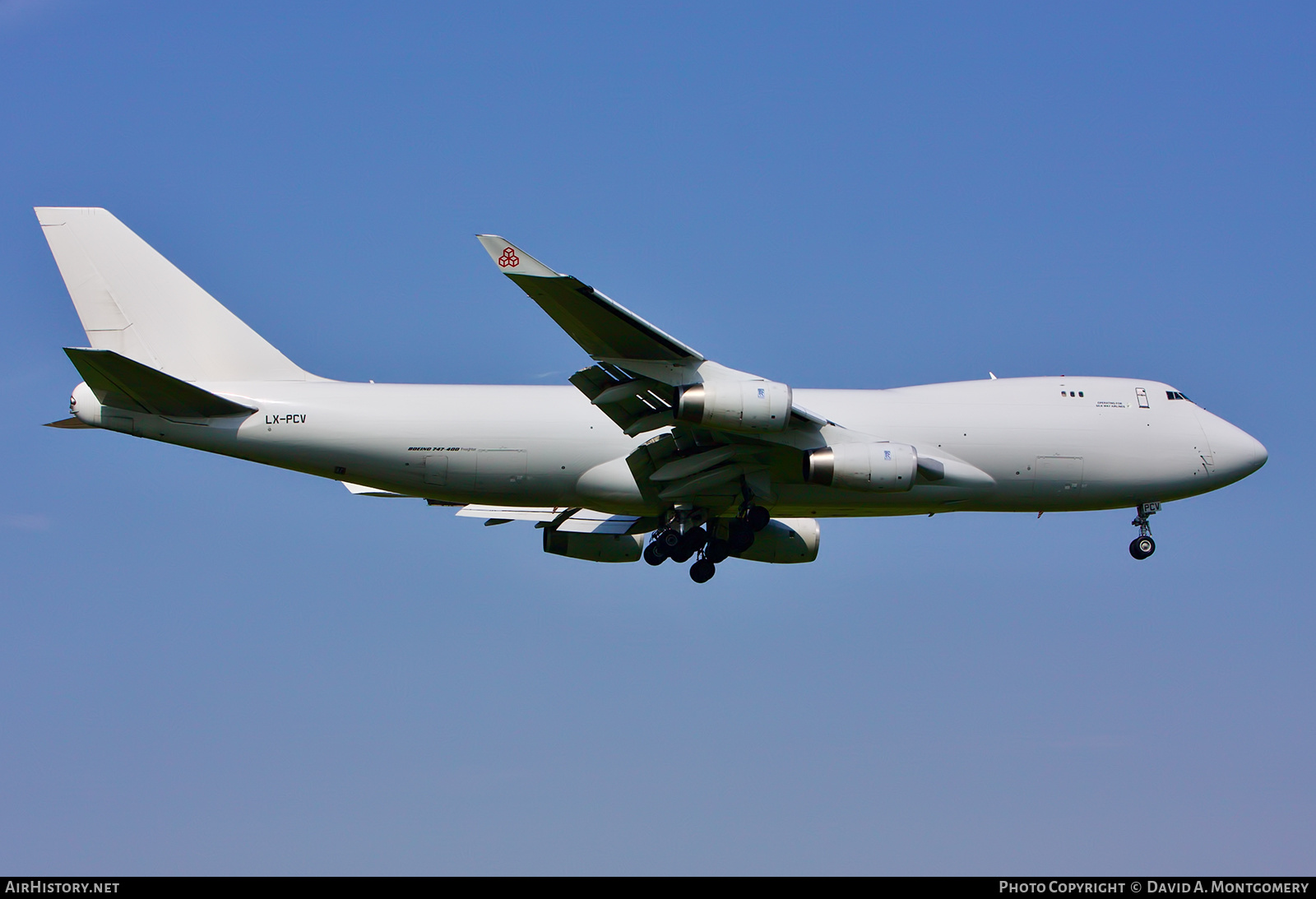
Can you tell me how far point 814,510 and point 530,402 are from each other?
21.8 ft

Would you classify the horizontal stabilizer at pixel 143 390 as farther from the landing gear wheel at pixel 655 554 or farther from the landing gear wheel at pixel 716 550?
the landing gear wheel at pixel 716 550

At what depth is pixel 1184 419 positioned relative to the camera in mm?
28375

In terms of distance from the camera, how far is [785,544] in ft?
102

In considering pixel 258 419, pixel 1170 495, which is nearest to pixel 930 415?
pixel 1170 495

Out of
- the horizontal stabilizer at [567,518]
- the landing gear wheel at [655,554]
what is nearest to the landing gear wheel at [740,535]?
the landing gear wheel at [655,554]

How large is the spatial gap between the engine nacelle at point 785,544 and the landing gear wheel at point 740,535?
4348 mm

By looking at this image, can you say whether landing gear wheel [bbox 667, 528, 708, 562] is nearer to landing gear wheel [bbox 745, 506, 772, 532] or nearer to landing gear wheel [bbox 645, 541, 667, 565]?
landing gear wheel [bbox 645, 541, 667, 565]

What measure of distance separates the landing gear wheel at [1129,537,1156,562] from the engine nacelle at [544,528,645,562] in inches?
453

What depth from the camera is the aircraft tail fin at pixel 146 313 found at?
86.8 feet

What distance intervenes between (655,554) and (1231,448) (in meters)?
13.2

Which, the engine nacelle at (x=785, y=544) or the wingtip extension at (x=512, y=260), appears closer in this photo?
the wingtip extension at (x=512, y=260)
